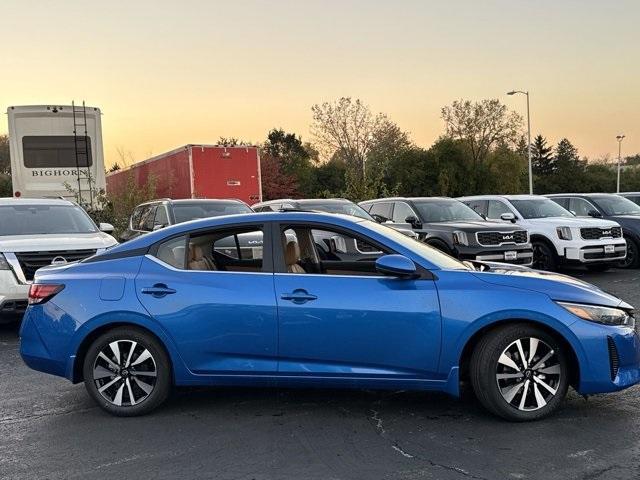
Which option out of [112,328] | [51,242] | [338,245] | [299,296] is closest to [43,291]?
[112,328]

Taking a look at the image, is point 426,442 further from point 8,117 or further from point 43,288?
point 8,117

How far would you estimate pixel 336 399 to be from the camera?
5.19 meters

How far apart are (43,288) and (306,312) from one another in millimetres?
2147

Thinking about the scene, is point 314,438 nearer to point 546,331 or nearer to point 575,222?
point 546,331

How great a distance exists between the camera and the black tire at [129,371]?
4824 millimetres

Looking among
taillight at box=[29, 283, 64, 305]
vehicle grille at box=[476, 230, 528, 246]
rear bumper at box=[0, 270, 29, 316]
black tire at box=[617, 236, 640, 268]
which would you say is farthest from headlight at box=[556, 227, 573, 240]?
taillight at box=[29, 283, 64, 305]

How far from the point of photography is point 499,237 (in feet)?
40.0

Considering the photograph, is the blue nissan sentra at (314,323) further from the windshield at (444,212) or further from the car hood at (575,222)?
the car hood at (575,222)

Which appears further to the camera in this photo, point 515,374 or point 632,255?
point 632,255

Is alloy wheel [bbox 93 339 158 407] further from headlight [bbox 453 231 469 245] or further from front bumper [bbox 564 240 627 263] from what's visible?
front bumper [bbox 564 240 627 263]

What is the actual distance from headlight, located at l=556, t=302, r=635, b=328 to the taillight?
149 inches

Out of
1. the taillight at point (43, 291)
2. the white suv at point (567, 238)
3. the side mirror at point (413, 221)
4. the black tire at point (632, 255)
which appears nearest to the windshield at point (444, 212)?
the side mirror at point (413, 221)

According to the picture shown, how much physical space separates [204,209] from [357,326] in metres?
8.15

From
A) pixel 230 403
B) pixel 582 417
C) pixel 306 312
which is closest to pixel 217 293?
pixel 306 312
